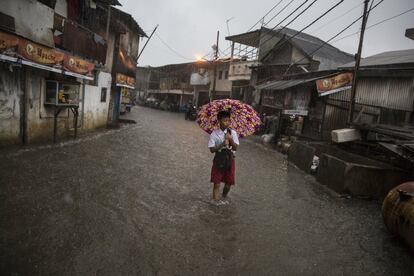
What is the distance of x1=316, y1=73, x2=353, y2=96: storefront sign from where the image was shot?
14464 mm

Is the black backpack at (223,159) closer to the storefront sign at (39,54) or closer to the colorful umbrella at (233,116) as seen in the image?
the colorful umbrella at (233,116)

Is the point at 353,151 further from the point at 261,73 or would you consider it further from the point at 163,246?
the point at 261,73

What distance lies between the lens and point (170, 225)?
562 cm

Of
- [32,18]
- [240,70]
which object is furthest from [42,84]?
[240,70]

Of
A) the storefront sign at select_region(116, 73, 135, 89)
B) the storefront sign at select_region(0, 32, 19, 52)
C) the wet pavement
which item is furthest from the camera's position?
the storefront sign at select_region(116, 73, 135, 89)

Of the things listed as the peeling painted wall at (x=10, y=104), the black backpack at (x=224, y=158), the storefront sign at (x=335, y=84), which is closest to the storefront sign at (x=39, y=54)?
the peeling painted wall at (x=10, y=104)

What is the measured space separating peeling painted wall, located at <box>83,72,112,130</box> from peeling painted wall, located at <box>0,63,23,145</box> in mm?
5494

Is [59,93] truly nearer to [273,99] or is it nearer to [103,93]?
[103,93]

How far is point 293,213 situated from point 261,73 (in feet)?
76.2

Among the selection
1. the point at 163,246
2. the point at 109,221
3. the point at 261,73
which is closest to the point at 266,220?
the point at 163,246

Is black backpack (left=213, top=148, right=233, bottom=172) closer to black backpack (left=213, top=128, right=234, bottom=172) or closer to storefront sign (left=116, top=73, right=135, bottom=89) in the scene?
black backpack (left=213, top=128, right=234, bottom=172)

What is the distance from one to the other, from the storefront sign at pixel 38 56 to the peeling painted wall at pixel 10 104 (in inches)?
36.1

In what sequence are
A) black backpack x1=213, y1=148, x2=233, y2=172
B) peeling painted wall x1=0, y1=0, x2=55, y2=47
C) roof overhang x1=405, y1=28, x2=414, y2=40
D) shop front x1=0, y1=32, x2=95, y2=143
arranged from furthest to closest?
1. roof overhang x1=405, y1=28, x2=414, y2=40
2. peeling painted wall x1=0, y1=0, x2=55, y2=47
3. shop front x1=0, y1=32, x2=95, y2=143
4. black backpack x1=213, y1=148, x2=233, y2=172

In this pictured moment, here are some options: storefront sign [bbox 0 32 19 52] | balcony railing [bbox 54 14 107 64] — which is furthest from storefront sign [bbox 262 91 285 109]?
storefront sign [bbox 0 32 19 52]
